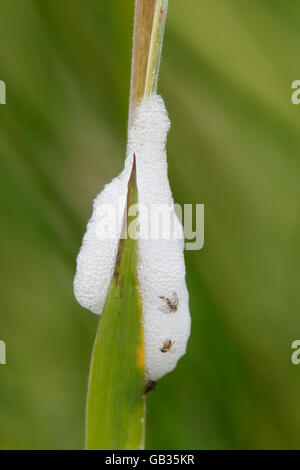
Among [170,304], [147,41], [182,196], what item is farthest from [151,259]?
[182,196]

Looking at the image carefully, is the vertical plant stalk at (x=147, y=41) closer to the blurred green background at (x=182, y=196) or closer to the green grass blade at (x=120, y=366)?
the green grass blade at (x=120, y=366)

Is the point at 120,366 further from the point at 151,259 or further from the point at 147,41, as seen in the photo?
the point at 147,41

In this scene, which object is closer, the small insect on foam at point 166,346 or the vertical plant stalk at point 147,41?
the vertical plant stalk at point 147,41

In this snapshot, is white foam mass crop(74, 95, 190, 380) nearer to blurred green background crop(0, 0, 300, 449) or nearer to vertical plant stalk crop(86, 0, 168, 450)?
vertical plant stalk crop(86, 0, 168, 450)

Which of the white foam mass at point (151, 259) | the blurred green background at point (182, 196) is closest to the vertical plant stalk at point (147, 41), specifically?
the white foam mass at point (151, 259)

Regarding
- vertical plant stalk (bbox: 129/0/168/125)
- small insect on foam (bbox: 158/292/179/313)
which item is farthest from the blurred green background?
vertical plant stalk (bbox: 129/0/168/125)
